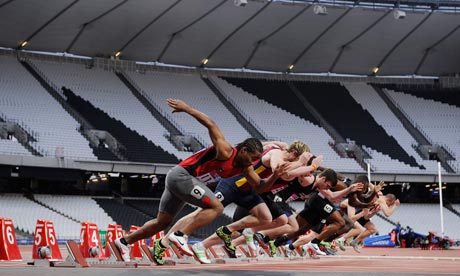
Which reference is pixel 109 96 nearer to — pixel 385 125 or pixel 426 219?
pixel 385 125

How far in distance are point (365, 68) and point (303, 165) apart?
127 ft

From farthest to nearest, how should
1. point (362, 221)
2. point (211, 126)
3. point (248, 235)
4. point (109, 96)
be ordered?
1. point (109, 96)
2. point (362, 221)
3. point (248, 235)
4. point (211, 126)

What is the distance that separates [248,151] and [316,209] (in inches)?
285

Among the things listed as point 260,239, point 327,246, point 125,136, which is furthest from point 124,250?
point 125,136

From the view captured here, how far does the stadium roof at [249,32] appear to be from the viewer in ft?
135

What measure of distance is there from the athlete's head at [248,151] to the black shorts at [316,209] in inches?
279

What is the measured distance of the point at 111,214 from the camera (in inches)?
1516

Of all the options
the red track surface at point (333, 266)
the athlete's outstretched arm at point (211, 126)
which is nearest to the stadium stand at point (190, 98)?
the red track surface at point (333, 266)

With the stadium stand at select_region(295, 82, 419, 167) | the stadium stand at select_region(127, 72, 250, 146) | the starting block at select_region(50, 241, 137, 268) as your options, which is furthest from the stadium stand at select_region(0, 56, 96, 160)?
the starting block at select_region(50, 241, 137, 268)

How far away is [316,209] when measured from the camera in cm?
1725

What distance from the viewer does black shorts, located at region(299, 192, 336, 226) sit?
679 inches

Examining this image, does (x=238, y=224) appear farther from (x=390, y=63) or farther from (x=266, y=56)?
(x=390, y=63)

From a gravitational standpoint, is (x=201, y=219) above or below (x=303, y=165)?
below

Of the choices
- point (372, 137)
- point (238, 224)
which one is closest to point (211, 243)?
point (238, 224)
